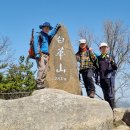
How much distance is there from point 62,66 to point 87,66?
918 mm

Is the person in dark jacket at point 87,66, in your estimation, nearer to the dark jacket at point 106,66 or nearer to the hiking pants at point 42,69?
the dark jacket at point 106,66

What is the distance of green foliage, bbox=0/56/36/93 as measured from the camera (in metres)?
16.8

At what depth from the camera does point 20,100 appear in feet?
24.4

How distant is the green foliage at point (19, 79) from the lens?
55.3ft

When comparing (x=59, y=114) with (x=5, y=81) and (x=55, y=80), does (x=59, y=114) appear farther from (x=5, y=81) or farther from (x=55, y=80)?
(x=5, y=81)

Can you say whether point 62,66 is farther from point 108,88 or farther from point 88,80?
point 108,88

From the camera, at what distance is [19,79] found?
17688 millimetres

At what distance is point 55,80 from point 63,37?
141 centimetres

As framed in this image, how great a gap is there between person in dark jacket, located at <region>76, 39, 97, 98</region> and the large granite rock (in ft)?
6.37

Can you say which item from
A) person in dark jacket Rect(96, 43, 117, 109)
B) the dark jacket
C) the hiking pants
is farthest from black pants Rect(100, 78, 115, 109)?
the hiking pants

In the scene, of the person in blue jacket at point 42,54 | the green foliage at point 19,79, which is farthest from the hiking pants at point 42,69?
the green foliage at point 19,79

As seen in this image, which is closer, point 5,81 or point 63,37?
point 63,37

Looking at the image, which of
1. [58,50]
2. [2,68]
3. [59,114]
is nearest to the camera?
[59,114]

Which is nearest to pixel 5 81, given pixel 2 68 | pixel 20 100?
pixel 2 68
